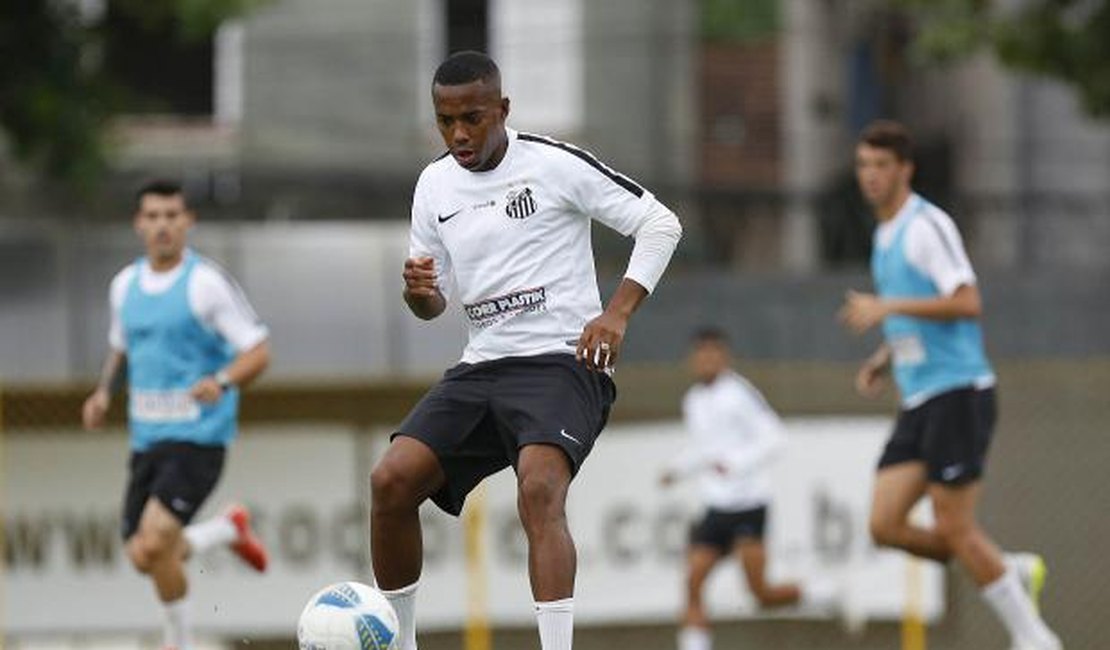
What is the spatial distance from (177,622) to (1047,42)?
1037cm

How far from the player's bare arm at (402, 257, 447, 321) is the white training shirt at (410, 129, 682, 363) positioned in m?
0.13

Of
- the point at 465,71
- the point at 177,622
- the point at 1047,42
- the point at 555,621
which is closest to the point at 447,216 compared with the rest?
the point at 465,71

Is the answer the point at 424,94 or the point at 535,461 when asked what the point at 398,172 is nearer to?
the point at 424,94

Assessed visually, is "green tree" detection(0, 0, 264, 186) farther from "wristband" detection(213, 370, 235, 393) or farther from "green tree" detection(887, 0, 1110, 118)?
"wristband" detection(213, 370, 235, 393)

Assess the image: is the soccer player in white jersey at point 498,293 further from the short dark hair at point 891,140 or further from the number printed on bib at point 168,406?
the number printed on bib at point 168,406

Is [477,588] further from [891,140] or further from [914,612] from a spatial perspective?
[891,140]

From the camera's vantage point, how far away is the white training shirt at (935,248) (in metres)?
11.9

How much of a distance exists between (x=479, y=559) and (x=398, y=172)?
372 inches

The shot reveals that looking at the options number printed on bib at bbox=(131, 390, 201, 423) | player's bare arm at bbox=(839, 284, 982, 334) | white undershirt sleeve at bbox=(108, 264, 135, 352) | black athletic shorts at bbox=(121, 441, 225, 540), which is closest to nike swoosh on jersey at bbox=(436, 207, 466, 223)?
player's bare arm at bbox=(839, 284, 982, 334)

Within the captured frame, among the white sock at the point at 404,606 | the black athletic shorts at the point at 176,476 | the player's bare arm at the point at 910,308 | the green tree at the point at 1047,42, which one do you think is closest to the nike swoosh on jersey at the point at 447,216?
the white sock at the point at 404,606

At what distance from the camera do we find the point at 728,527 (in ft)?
56.4

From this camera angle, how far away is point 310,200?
26.0m

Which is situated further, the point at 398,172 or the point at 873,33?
the point at 873,33

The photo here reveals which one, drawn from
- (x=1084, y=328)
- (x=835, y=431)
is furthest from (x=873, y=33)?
(x=835, y=431)
